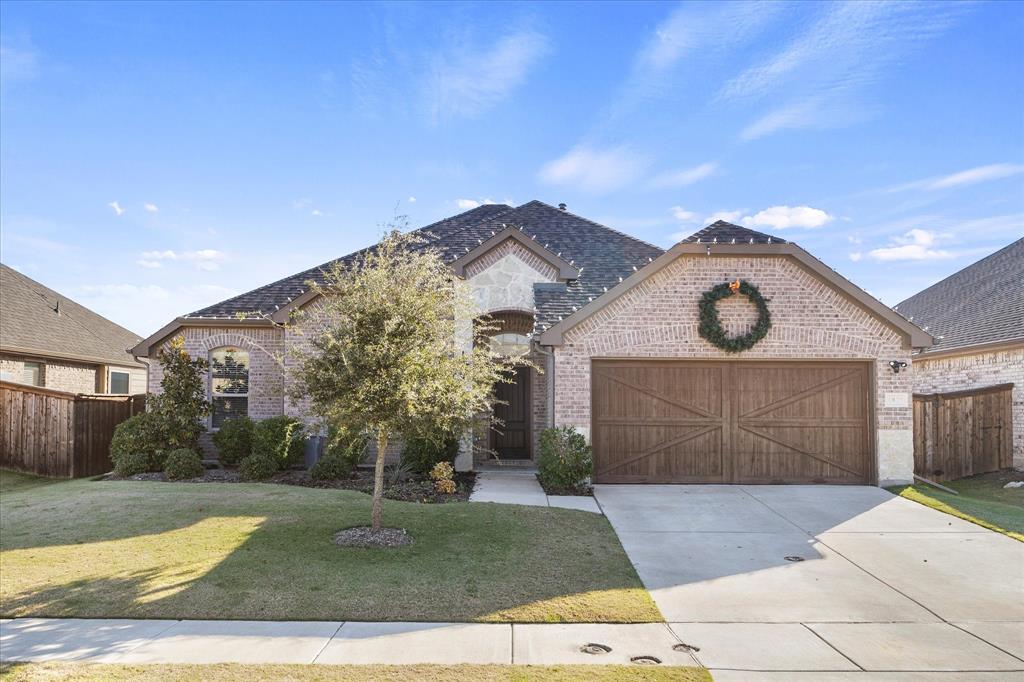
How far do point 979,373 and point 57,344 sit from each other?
89.2ft

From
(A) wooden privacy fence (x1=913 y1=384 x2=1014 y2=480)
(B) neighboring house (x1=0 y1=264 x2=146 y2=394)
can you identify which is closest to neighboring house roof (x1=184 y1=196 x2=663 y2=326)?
(A) wooden privacy fence (x1=913 y1=384 x2=1014 y2=480)

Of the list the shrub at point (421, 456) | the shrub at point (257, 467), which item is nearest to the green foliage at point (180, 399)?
the shrub at point (257, 467)

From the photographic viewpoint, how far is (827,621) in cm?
579

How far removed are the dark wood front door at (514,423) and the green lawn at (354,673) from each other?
11.3 meters

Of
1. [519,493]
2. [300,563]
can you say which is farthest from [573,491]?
[300,563]

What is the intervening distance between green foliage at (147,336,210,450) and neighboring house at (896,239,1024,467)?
50.2ft

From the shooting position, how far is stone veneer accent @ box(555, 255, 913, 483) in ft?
40.9

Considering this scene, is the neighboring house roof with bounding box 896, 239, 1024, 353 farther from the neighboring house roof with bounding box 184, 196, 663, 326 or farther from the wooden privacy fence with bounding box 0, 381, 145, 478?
the wooden privacy fence with bounding box 0, 381, 145, 478

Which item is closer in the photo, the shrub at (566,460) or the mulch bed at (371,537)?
the mulch bed at (371,537)

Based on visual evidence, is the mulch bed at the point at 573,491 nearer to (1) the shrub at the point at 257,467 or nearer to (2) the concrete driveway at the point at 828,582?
(2) the concrete driveway at the point at 828,582

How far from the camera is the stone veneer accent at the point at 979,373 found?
1430 cm

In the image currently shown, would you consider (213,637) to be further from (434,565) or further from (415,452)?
(415,452)

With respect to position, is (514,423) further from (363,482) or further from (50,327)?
(50,327)

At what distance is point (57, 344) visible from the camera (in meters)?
20.5
